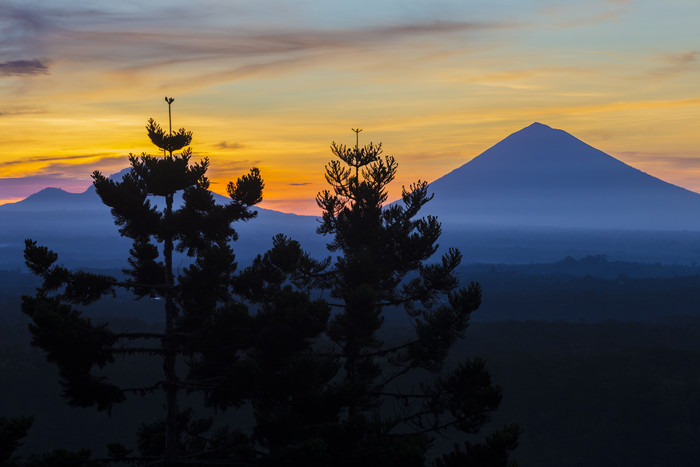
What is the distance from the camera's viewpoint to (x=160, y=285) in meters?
16.8

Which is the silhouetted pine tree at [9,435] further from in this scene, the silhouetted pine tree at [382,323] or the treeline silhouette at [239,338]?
the silhouetted pine tree at [382,323]

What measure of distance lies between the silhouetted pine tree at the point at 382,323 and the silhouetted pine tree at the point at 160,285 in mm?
3378

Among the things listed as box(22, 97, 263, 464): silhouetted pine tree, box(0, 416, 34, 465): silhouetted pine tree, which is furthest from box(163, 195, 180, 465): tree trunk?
box(0, 416, 34, 465): silhouetted pine tree

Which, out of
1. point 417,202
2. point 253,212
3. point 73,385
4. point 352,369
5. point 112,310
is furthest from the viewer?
point 112,310

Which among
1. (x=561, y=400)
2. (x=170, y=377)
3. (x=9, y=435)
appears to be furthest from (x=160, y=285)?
(x=561, y=400)

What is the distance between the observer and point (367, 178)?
73.0 ft

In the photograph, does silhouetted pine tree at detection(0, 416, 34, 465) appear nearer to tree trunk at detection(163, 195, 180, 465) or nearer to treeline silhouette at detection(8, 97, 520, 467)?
treeline silhouette at detection(8, 97, 520, 467)

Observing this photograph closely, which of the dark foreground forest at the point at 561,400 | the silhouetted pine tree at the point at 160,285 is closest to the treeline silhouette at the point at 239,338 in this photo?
the silhouetted pine tree at the point at 160,285

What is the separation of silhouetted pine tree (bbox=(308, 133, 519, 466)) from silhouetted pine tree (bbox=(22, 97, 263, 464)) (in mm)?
3378

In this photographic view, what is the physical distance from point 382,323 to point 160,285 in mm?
6231

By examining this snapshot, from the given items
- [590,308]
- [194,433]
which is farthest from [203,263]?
[590,308]

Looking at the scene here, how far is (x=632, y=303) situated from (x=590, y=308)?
43.3 feet

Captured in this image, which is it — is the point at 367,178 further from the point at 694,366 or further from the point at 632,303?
the point at 632,303

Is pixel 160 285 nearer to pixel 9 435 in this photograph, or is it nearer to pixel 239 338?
pixel 239 338
